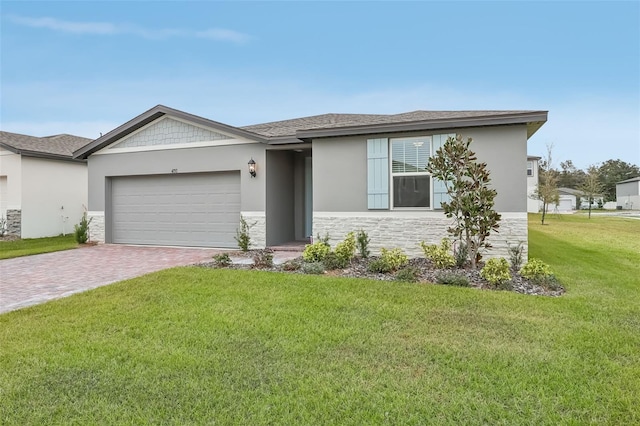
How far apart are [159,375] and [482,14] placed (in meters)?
13.8

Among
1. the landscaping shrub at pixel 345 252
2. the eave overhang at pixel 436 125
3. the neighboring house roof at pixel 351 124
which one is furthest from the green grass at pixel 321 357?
the neighboring house roof at pixel 351 124

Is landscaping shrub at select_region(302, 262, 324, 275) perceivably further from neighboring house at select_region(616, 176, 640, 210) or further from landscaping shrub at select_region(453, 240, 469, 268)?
neighboring house at select_region(616, 176, 640, 210)

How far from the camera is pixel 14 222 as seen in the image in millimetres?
14195

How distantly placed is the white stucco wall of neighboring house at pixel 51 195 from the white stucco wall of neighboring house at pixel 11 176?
0.59 feet

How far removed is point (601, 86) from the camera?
54.1 feet

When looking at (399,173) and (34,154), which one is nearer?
(399,173)

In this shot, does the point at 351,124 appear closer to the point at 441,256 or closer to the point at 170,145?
the point at 441,256

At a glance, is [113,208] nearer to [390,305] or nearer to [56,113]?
[56,113]

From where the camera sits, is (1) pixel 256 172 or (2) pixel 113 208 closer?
(1) pixel 256 172

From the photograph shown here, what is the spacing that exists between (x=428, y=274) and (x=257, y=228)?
5.38 m

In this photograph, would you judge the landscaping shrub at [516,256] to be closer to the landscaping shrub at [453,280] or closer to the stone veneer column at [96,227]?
the landscaping shrub at [453,280]

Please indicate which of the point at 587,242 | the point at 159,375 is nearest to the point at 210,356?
the point at 159,375

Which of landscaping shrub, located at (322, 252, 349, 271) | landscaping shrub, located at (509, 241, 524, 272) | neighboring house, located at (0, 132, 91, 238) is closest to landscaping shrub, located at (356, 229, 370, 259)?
landscaping shrub, located at (322, 252, 349, 271)

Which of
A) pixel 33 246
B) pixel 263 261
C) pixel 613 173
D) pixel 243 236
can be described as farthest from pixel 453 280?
pixel 613 173
